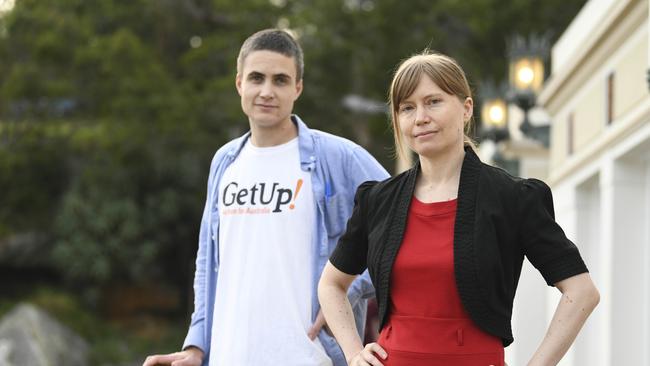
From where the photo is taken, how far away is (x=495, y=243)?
112 inches

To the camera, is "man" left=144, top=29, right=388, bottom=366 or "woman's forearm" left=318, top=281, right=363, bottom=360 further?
"man" left=144, top=29, right=388, bottom=366

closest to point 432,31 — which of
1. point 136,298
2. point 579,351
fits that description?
point 136,298

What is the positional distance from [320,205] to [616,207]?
4.33 metres

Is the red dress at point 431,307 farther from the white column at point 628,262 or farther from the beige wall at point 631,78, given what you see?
the white column at point 628,262

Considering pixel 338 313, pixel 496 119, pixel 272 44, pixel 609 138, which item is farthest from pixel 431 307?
pixel 496 119

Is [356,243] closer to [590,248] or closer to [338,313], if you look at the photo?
[338,313]

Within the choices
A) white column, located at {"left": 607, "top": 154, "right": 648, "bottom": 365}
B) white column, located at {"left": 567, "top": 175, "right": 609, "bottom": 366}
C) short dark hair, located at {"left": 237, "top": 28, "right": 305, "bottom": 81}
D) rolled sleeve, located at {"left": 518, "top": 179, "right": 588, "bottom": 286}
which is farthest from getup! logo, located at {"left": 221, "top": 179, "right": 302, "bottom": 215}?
white column, located at {"left": 567, "top": 175, "right": 609, "bottom": 366}

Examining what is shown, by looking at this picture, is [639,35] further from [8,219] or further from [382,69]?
[8,219]

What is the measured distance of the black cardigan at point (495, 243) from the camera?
9.17 ft

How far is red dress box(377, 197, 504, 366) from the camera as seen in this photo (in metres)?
2.81

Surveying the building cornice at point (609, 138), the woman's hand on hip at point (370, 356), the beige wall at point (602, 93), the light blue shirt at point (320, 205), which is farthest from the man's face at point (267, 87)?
the beige wall at point (602, 93)

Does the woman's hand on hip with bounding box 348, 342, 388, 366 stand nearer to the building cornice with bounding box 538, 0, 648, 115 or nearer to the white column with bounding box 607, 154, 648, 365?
the building cornice with bounding box 538, 0, 648, 115

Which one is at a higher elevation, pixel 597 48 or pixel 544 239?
pixel 597 48

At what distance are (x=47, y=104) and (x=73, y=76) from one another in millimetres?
1000
